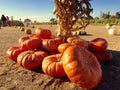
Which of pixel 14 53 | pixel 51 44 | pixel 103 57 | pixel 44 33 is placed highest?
pixel 44 33

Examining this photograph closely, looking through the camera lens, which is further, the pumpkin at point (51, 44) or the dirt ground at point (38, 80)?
the pumpkin at point (51, 44)

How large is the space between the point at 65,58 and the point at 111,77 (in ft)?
4.35

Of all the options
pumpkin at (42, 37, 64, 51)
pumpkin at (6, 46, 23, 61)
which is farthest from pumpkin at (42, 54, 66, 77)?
pumpkin at (6, 46, 23, 61)

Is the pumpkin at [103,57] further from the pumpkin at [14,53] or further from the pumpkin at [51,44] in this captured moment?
the pumpkin at [14,53]

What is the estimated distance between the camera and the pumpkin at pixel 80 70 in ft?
13.8

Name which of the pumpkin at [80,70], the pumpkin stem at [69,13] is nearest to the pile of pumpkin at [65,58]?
the pumpkin at [80,70]

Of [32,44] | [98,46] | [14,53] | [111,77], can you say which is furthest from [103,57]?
[14,53]

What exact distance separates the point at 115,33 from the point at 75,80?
44.3 ft

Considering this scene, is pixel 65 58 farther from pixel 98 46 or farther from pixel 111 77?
pixel 98 46

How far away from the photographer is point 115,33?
1712 cm

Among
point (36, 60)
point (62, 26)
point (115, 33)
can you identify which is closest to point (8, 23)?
point (115, 33)

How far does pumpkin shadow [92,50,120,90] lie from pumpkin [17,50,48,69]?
4.98ft

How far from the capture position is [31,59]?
18.1 ft

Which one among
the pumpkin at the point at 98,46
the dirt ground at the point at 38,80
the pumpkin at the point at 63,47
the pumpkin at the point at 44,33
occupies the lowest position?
the dirt ground at the point at 38,80
